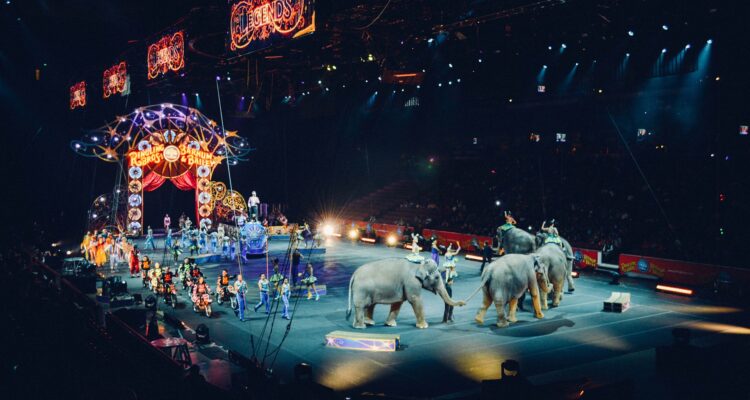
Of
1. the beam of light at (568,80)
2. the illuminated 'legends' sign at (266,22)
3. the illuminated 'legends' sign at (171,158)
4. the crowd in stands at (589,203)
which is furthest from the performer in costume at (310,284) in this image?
the beam of light at (568,80)

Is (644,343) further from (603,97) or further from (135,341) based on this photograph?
(603,97)

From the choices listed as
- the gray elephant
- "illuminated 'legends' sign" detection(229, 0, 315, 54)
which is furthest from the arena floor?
"illuminated 'legends' sign" detection(229, 0, 315, 54)

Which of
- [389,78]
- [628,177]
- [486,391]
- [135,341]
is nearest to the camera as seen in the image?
[486,391]

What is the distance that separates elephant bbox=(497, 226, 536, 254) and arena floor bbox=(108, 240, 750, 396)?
179cm

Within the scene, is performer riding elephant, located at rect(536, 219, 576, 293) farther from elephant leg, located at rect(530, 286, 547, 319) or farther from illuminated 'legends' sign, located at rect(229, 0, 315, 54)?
illuminated 'legends' sign, located at rect(229, 0, 315, 54)

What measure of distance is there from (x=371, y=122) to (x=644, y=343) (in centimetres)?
3037

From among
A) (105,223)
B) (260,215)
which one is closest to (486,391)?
(105,223)

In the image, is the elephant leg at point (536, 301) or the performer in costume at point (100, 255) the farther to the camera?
the performer in costume at point (100, 255)

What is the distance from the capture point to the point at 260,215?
3969 centimetres

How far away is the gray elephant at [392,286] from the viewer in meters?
13.6

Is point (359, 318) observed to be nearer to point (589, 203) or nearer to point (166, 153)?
point (589, 203)

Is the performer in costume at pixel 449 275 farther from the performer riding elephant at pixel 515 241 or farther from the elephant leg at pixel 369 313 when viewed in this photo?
the performer riding elephant at pixel 515 241

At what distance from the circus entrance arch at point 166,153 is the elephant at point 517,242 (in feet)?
54.8

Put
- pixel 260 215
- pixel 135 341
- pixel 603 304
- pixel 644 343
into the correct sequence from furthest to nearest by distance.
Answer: pixel 260 215, pixel 603 304, pixel 644 343, pixel 135 341
